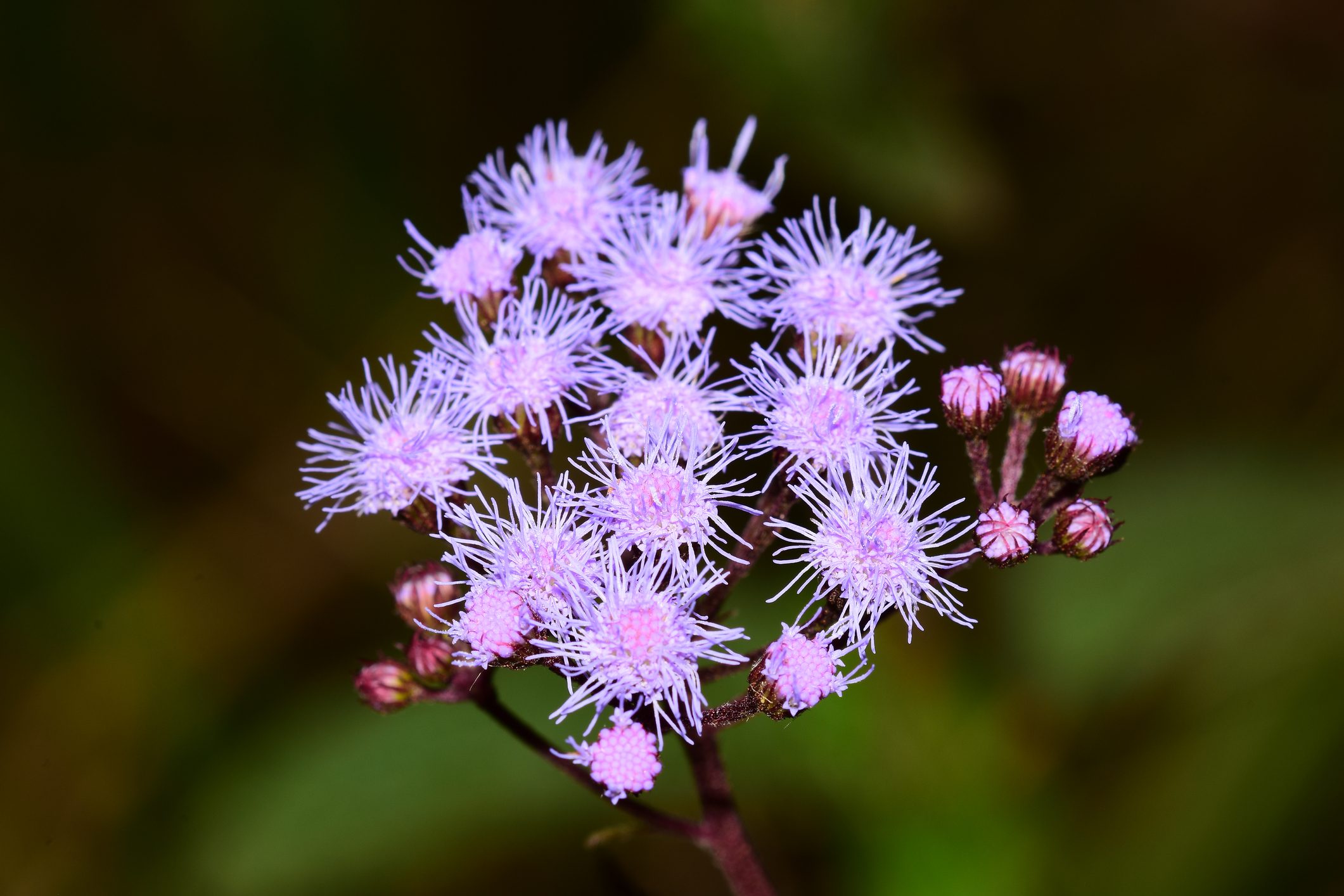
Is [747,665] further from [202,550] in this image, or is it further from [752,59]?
[202,550]

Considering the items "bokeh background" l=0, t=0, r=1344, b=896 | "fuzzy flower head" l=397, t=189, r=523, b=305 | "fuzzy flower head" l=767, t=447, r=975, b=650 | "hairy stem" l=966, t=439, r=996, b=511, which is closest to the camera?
"fuzzy flower head" l=767, t=447, r=975, b=650

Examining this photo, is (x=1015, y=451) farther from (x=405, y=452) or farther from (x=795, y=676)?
(x=405, y=452)

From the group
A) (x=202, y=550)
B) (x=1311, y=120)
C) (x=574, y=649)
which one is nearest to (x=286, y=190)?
(x=202, y=550)

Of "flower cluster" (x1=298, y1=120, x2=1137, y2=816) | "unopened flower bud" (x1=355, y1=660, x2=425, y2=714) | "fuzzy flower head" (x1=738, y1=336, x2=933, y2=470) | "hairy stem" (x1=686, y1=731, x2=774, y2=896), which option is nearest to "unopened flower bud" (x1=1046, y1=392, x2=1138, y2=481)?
"flower cluster" (x1=298, y1=120, x2=1137, y2=816)

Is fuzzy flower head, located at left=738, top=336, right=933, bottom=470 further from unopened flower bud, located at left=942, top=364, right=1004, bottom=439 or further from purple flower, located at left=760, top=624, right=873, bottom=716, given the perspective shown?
purple flower, located at left=760, top=624, right=873, bottom=716

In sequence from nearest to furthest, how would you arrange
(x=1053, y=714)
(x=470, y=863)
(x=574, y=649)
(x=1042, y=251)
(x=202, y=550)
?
(x=574, y=649), (x=1053, y=714), (x=470, y=863), (x=1042, y=251), (x=202, y=550)

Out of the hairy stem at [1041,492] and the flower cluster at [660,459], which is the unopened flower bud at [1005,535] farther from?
the hairy stem at [1041,492]

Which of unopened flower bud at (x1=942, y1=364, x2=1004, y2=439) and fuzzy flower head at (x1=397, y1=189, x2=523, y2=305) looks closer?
unopened flower bud at (x1=942, y1=364, x2=1004, y2=439)
